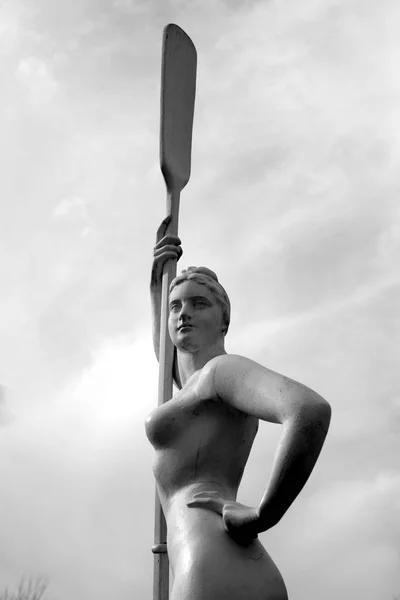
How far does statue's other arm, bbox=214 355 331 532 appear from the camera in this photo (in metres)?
4.99

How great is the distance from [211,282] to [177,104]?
8.45 feet

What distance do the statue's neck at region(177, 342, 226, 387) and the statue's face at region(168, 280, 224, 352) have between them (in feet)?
0.13

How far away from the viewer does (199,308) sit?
681 centimetres

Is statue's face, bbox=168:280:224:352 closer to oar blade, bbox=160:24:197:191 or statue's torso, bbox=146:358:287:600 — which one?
statue's torso, bbox=146:358:287:600

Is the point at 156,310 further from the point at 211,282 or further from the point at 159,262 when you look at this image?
the point at 211,282

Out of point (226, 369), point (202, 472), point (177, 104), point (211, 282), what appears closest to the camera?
point (226, 369)

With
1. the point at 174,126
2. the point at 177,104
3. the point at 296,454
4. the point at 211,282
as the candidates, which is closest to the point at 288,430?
the point at 296,454

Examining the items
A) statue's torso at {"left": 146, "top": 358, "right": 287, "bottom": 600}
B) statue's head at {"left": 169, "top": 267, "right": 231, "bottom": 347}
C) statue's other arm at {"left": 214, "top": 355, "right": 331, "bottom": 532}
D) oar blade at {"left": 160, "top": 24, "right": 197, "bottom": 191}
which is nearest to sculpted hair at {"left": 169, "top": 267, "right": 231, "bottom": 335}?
statue's head at {"left": 169, "top": 267, "right": 231, "bottom": 347}

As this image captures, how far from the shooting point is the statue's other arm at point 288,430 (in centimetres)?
499

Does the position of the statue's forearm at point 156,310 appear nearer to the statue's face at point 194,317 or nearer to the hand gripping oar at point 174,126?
the hand gripping oar at point 174,126

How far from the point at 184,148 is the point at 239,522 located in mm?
4391

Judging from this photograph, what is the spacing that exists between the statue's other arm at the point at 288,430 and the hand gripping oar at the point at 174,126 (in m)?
2.13

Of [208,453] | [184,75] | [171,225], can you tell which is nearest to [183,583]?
[208,453]

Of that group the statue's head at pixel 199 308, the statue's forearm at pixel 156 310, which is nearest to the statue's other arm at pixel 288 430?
the statue's head at pixel 199 308
